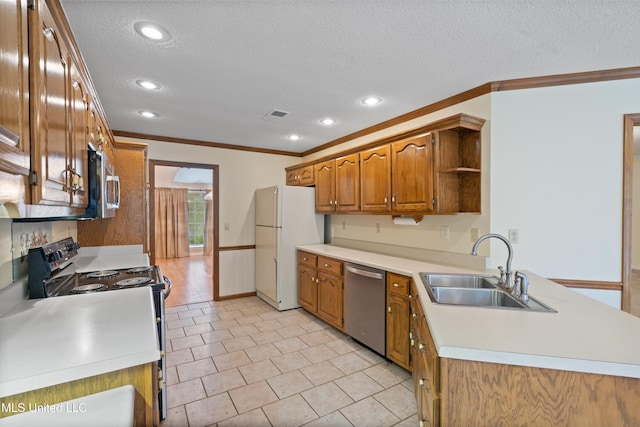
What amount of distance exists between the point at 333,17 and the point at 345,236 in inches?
114

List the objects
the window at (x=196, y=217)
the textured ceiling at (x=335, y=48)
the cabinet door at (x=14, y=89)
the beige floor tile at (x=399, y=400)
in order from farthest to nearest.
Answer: the window at (x=196, y=217) → the beige floor tile at (x=399, y=400) → the textured ceiling at (x=335, y=48) → the cabinet door at (x=14, y=89)

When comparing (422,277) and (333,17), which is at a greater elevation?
(333,17)

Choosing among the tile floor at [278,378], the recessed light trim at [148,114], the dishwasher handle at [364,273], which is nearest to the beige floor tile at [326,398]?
the tile floor at [278,378]

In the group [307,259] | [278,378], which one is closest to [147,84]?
[307,259]

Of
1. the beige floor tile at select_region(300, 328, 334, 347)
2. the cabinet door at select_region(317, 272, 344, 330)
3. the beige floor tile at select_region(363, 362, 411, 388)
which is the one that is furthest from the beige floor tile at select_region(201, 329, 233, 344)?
the beige floor tile at select_region(363, 362, 411, 388)

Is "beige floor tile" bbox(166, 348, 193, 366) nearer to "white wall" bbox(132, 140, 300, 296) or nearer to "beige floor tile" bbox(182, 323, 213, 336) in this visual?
"beige floor tile" bbox(182, 323, 213, 336)

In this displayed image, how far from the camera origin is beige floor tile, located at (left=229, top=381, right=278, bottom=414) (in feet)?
6.82

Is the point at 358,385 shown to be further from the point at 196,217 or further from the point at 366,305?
the point at 196,217

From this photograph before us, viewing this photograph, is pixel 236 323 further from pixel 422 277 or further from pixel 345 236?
pixel 422 277

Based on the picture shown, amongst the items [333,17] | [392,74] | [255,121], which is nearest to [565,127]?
[392,74]

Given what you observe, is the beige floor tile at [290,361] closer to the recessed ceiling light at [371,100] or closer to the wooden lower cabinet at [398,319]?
the wooden lower cabinet at [398,319]

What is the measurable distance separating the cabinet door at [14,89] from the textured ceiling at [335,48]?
0.82m

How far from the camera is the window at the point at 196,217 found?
9.06m

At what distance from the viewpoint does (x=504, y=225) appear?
7.79ft
